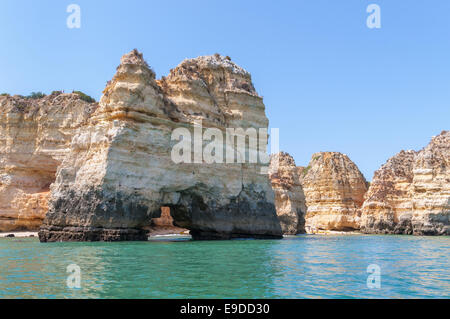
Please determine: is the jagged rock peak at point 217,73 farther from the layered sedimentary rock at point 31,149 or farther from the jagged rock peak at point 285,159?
the jagged rock peak at point 285,159

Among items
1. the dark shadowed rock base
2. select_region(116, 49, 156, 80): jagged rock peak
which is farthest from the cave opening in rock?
select_region(116, 49, 156, 80): jagged rock peak

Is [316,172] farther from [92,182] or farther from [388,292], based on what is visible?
[388,292]

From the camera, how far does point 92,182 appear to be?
23125mm

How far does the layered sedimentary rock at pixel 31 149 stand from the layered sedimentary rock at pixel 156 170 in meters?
11.7

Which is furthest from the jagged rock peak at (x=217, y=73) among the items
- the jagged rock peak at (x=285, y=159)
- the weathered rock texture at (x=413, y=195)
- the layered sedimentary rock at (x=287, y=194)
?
the weathered rock texture at (x=413, y=195)

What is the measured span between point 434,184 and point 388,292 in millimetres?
40728

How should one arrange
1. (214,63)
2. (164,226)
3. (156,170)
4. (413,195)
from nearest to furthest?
(156,170) < (214,63) < (164,226) < (413,195)

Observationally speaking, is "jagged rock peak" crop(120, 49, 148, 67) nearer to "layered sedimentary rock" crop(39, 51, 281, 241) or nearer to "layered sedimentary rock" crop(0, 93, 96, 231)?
"layered sedimentary rock" crop(39, 51, 281, 241)

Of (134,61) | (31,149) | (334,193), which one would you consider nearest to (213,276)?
(134,61)

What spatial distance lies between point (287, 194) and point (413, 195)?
15.0m

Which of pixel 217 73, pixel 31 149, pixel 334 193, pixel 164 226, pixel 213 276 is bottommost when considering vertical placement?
pixel 164 226

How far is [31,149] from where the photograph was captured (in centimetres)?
3662

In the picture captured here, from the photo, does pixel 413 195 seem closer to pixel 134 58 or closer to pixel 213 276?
pixel 134 58

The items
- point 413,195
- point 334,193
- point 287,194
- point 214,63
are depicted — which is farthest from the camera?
point 334,193
